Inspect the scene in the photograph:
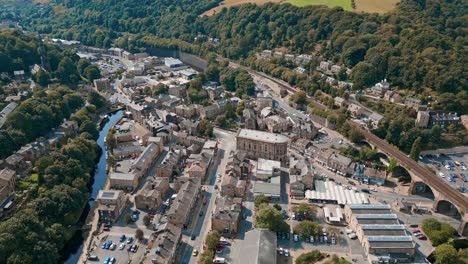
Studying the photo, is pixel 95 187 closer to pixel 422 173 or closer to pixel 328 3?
pixel 422 173

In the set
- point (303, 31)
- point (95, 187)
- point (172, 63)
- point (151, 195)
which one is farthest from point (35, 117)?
Answer: point (303, 31)

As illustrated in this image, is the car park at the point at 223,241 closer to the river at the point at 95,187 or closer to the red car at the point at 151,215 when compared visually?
the red car at the point at 151,215

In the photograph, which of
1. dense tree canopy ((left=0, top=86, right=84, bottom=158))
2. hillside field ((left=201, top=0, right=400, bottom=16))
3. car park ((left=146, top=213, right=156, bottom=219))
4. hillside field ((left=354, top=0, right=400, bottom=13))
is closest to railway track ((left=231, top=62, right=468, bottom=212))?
car park ((left=146, top=213, right=156, bottom=219))

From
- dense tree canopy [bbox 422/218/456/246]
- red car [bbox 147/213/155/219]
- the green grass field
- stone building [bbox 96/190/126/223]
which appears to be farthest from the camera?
the green grass field

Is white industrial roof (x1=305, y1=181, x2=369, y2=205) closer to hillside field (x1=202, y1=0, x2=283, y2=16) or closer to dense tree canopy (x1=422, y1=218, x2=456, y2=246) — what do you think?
dense tree canopy (x1=422, y1=218, x2=456, y2=246)

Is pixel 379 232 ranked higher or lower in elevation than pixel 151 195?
lower

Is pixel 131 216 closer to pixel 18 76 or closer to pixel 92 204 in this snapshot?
pixel 92 204
